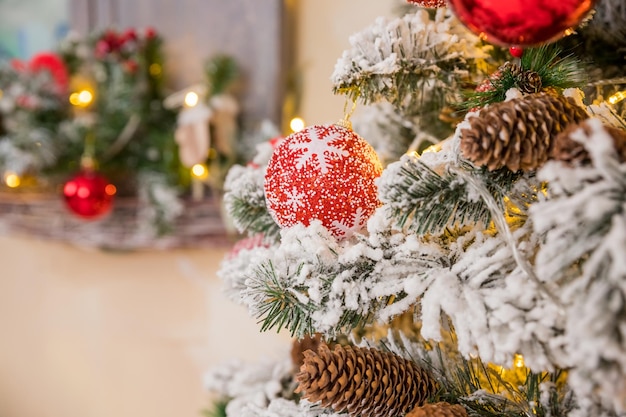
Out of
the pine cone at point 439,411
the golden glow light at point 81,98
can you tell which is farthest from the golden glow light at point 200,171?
the pine cone at point 439,411

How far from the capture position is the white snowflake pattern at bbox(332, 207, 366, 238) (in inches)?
15.6

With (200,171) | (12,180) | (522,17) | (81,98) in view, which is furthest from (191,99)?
(522,17)

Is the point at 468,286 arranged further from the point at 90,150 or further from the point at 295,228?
the point at 90,150

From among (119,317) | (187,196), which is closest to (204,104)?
(187,196)

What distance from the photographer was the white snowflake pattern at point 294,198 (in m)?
0.39

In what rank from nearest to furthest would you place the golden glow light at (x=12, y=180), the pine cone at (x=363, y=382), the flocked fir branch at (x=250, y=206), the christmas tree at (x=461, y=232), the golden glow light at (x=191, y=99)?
the christmas tree at (x=461, y=232)
the pine cone at (x=363, y=382)
the flocked fir branch at (x=250, y=206)
the golden glow light at (x=191, y=99)
the golden glow light at (x=12, y=180)

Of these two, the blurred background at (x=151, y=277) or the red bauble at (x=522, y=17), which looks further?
the blurred background at (x=151, y=277)

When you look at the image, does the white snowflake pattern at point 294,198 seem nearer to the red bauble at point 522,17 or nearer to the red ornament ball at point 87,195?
the red bauble at point 522,17

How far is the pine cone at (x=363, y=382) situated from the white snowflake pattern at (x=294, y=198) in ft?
0.32

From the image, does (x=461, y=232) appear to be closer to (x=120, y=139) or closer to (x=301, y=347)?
(x=301, y=347)

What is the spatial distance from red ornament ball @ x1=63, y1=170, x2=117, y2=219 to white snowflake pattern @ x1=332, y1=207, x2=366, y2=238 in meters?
0.76

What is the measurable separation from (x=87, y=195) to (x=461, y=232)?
2.70 feet

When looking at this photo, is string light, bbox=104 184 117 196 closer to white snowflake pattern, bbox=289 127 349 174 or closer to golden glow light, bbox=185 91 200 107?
golden glow light, bbox=185 91 200 107

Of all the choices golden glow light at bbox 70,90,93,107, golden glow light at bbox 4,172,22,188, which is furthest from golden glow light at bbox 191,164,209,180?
golden glow light at bbox 4,172,22,188
